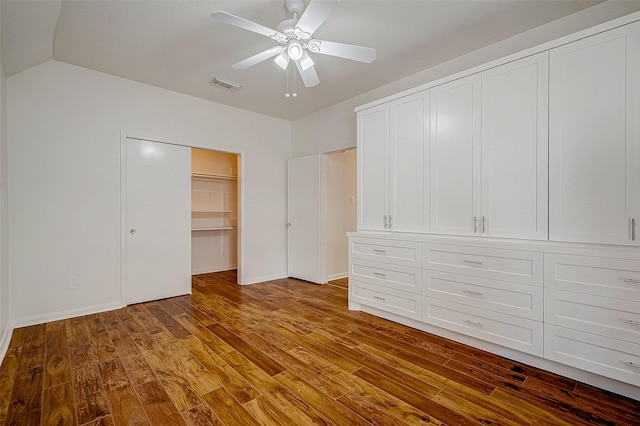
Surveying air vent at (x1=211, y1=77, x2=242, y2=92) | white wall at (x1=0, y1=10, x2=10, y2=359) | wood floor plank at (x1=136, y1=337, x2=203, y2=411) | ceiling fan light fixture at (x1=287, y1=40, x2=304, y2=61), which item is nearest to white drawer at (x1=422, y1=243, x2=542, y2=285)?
ceiling fan light fixture at (x1=287, y1=40, x2=304, y2=61)

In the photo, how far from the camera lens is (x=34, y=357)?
2266mm

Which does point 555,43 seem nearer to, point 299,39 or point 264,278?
point 299,39

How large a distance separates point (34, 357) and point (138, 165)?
2207 mm

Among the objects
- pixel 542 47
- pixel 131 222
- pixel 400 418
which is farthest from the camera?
pixel 131 222

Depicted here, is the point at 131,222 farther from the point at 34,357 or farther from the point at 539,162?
the point at 539,162

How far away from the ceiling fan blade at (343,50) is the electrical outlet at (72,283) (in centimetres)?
345

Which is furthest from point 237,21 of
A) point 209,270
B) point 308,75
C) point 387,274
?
point 209,270

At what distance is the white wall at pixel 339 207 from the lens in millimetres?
4652

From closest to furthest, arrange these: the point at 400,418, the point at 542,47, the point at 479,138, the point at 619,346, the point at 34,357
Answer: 1. the point at 400,418
2. the point at 619,346
3. the point at 542,47
4. the point at 34,357
5. the point at 479,138

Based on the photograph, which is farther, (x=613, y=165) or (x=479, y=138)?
(x=479, y=138)

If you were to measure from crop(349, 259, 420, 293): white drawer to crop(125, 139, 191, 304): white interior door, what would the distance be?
2.44 m

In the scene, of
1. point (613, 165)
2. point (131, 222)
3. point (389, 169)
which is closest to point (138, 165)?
point (131, 222)

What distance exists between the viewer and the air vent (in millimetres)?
3537

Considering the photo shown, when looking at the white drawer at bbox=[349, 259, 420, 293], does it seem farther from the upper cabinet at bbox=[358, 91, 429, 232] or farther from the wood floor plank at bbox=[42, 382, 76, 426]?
the wood floor plank at bbox=[42, 382, 76, 426]
